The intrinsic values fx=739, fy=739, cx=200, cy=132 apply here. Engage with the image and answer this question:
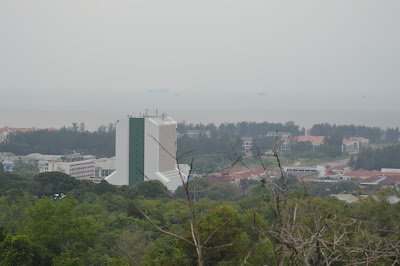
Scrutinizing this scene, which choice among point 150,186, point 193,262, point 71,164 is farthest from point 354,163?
point 193,262

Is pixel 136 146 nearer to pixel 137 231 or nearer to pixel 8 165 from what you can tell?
pixel 8 165

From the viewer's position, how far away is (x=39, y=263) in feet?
19.3

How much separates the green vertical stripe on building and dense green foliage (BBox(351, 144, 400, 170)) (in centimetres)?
1092

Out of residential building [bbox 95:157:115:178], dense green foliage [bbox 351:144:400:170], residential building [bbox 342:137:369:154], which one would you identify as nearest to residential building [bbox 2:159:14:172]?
residential building [bbox 95:157:115:178]

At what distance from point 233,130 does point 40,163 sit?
15.4 meters

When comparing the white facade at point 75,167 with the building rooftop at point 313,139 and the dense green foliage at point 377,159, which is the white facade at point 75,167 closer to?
the dense green foliage at point 377,159

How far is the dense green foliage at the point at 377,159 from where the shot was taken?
2712cm

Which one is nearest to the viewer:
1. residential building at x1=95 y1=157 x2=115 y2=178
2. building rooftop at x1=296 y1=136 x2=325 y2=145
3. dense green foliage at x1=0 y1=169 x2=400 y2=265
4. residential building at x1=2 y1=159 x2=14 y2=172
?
dense green foliage at x1=0 y1=169 x2=400 y2=265

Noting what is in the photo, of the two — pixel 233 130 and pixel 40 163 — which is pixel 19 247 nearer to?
pixel 40 163

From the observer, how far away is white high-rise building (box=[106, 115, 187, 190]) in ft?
61.0

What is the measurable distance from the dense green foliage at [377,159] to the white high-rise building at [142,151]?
33.5ft

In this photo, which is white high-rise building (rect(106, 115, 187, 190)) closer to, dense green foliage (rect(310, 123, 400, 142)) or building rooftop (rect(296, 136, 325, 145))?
building rooftop (rect(296, 136, 325, 145))

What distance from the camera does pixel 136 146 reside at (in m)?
18.9

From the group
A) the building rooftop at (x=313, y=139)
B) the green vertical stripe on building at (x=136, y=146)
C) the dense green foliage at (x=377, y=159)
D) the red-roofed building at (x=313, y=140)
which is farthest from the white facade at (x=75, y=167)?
the building rooftop at (x=313, y=139)
